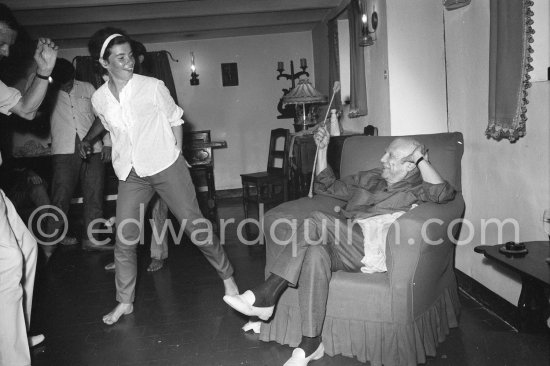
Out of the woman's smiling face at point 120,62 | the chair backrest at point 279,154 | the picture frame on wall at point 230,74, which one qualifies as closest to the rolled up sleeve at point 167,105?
the woman's smiling face at point 120,62

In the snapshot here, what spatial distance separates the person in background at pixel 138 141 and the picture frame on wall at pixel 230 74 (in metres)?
4.81

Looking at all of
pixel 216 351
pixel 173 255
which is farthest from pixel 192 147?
pixel 216 351

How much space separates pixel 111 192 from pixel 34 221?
114 cm

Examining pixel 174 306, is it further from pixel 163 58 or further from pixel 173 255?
pixel 163 58

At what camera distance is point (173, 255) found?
420 centimetres

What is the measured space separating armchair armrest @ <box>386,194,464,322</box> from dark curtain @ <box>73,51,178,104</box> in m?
5.62

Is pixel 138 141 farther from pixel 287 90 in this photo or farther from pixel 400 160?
pixel 287 90

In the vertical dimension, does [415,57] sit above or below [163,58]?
below

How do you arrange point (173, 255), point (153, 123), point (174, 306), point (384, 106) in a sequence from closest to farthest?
1. point (153, 123)
2. point (174, 306)
3. point (384, 106)
4. point (173, 255)

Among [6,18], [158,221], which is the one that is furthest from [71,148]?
[6,18]

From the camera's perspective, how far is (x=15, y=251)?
2012mm

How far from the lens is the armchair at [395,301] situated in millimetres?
2004

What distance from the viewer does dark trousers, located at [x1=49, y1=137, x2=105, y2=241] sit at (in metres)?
4.30

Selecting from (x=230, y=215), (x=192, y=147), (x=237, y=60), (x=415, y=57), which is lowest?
(x=230, y=215)
